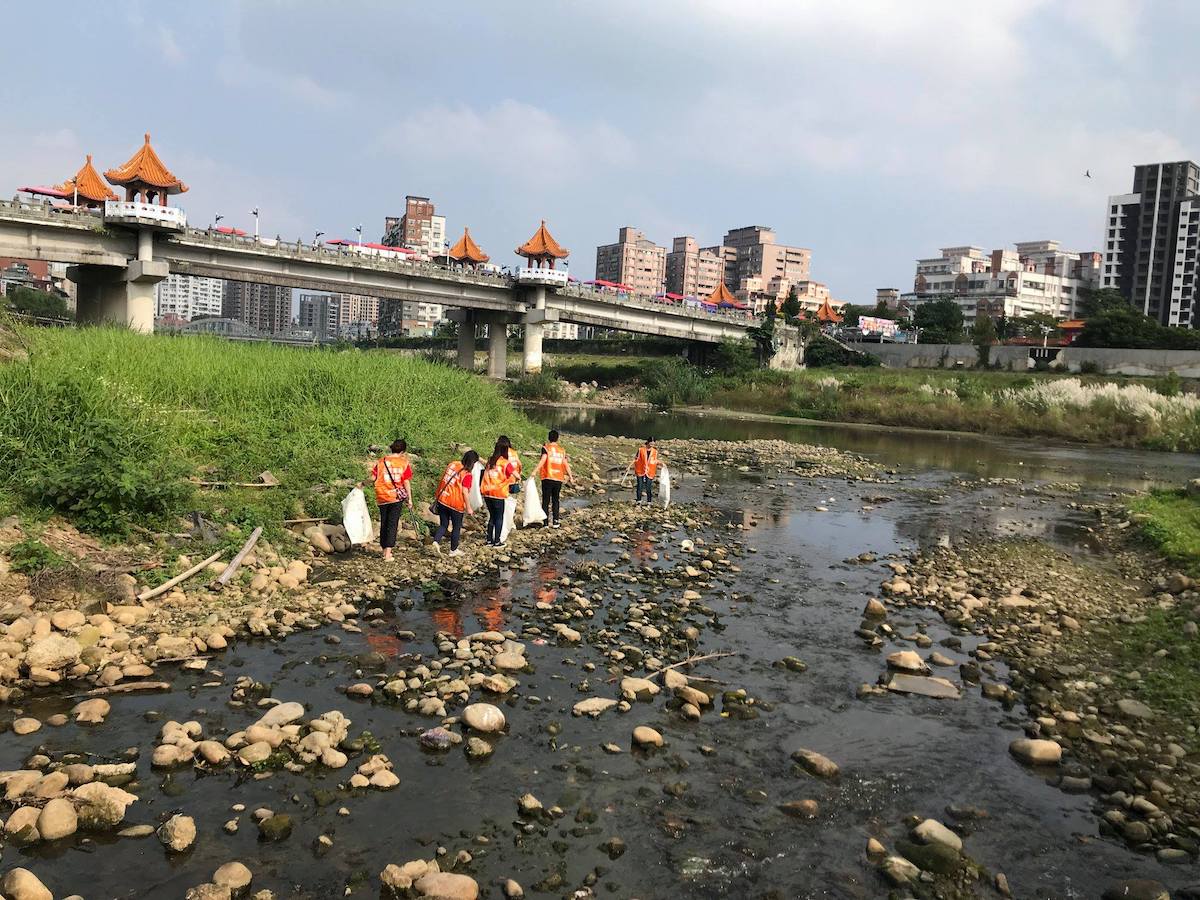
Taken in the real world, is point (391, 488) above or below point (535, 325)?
below

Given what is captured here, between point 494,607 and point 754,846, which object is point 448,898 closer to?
point 754,846

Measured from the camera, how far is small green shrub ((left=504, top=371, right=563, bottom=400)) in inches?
2504

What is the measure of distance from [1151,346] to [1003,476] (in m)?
48.9

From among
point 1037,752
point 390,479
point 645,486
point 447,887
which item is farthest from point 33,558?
point 645,486

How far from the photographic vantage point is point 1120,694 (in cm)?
899

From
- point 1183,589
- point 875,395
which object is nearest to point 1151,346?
point 875,395

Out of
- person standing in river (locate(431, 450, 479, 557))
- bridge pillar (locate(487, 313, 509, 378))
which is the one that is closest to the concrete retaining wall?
bridge pillar (locate(487, 313, 509, 378))

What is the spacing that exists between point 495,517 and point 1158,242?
137 m

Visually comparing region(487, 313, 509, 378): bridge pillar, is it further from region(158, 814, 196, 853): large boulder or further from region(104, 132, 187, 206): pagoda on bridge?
region(158, 814, 196, 853): large boulder

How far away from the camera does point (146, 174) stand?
43.1 meters

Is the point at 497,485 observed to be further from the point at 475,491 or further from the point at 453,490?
the point at 475,491

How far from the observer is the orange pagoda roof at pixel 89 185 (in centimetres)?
5150

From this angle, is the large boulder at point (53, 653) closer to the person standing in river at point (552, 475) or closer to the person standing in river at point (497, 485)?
the person standing in river at point (497, 485)

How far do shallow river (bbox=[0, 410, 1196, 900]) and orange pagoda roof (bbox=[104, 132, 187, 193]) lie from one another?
136 feet
